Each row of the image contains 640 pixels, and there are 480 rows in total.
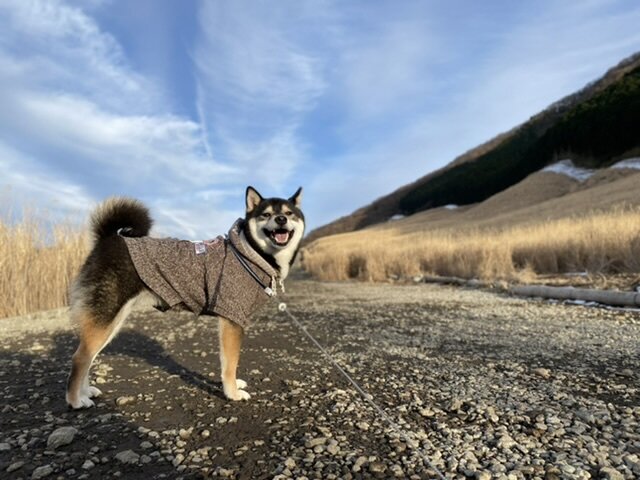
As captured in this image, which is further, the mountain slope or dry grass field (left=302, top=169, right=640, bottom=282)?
the mountain slope

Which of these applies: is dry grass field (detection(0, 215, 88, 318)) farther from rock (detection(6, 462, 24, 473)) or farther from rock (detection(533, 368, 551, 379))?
rock (detection(533, 368, 551, 379))

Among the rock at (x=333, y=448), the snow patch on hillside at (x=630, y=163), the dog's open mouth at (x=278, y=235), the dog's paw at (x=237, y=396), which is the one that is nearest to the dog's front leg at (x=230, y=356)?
the dog's paw at (x=237, y=396)

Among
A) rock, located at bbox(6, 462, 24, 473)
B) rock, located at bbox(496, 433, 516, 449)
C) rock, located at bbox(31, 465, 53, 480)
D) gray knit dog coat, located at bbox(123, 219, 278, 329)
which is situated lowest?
rock, located at bbox(496, 433, 516, 449)

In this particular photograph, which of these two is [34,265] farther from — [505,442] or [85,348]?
[505,442]

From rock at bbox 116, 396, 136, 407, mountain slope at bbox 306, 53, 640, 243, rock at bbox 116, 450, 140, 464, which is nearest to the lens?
rock at bbox 116, 450, 140, 464

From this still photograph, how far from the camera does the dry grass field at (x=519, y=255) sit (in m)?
10.4

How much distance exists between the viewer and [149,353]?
4.84m

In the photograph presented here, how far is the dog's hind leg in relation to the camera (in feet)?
10.0

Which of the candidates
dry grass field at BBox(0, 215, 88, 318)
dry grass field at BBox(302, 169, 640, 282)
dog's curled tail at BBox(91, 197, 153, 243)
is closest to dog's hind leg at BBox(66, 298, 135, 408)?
dog's curled tail at BBox(91, 197, 153, 243)

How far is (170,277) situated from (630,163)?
4032 cm

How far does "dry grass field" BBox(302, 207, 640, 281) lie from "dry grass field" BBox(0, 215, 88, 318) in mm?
10184

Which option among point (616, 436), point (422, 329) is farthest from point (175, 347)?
point (616, 436)

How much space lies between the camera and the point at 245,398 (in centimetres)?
323

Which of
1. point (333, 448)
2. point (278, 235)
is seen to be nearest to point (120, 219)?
point (278, 235)
